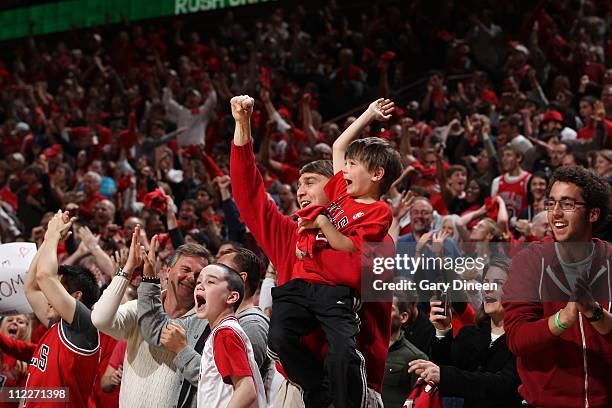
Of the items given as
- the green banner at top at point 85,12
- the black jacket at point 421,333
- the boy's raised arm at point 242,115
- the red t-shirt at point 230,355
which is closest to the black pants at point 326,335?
the red t-shirt at point 230,355

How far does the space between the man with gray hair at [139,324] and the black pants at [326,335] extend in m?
1.08

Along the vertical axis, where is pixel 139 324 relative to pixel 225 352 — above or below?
above

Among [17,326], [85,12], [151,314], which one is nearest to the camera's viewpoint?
[151,314]

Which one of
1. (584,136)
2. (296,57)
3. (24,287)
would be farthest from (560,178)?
(296,57)

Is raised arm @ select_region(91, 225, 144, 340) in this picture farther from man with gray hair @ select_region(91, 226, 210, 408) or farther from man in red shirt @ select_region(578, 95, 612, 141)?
man in red shirt @ select_region(578, 95, 612, 141)

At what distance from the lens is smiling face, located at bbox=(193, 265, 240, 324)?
12.2 feet

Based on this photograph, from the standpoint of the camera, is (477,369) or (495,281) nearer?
(495,281)

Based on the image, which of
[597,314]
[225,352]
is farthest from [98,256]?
[597,314]

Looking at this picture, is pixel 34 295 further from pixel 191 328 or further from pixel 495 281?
pixel 495 281

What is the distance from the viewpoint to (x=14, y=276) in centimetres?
508

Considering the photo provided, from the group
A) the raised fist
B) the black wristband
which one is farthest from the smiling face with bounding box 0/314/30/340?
the black wristband

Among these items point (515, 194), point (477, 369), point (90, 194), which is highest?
point (90, 194)

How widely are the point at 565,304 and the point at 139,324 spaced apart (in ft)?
6.38

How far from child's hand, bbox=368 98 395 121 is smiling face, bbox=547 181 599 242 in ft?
2.59
